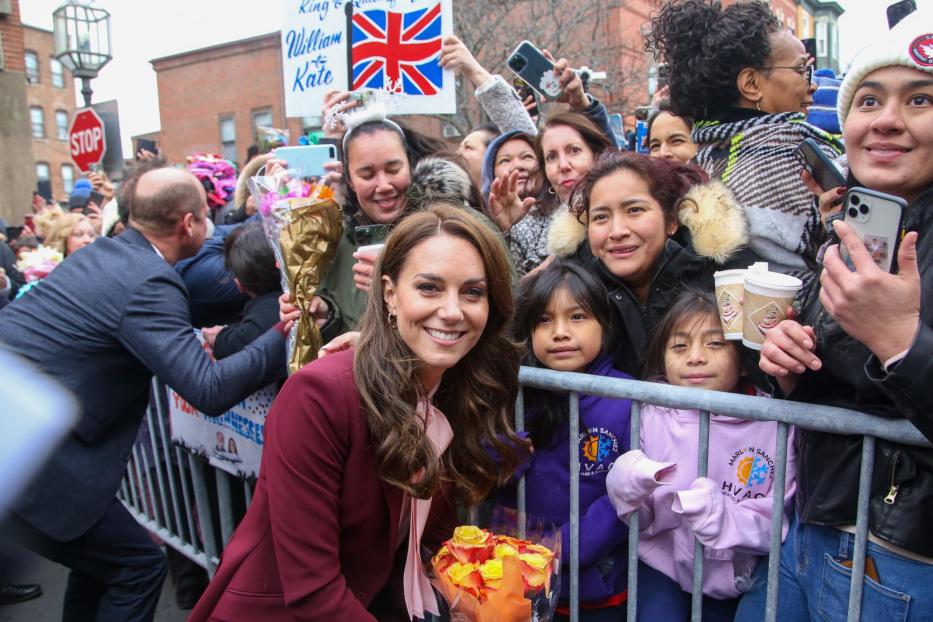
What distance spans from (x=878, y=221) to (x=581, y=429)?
1104mm

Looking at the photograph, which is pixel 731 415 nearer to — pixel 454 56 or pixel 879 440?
pixel 879 440

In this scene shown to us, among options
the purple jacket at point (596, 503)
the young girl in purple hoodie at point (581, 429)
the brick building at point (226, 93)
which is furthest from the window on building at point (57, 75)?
the purple jacket at point (596, 503)

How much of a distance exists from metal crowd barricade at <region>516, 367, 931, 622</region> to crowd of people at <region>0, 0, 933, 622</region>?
39 mm

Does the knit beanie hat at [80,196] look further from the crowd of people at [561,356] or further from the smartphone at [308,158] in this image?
the smartphone at [308,158]

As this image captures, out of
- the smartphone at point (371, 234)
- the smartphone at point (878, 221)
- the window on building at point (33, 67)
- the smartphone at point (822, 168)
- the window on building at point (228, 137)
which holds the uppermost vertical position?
the window on building at point (33, 67)

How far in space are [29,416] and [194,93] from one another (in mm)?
37077

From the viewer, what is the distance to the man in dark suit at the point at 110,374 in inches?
111

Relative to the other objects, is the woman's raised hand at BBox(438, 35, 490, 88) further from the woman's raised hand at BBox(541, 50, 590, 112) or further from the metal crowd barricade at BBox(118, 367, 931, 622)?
the metal crowd barricade at BBox(118, 367, 931, 622)

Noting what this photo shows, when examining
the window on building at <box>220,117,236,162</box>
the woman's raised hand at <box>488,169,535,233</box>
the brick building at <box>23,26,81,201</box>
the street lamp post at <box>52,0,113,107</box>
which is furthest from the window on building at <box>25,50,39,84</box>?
the woman's raised hand at <box>488,169,535,233</box>

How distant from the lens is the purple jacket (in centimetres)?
213

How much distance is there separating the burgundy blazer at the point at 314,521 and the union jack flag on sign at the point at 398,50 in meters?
2.15

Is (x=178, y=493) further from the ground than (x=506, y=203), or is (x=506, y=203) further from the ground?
(x=506, y=203)

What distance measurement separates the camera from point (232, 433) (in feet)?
10.7

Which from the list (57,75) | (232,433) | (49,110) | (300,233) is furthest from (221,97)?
(300,233)
